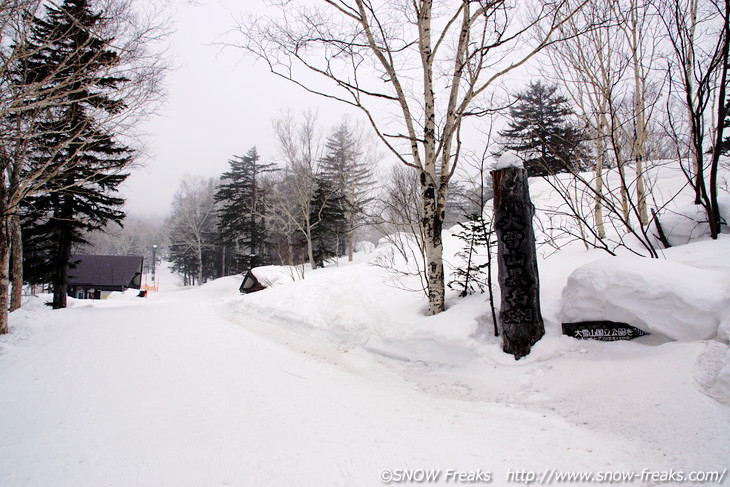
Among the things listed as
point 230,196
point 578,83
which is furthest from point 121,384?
point 230,196

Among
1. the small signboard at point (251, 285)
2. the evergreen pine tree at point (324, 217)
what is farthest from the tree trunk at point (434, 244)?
the evergreen pine tree at point (324, 217)

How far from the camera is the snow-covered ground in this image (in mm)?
2193

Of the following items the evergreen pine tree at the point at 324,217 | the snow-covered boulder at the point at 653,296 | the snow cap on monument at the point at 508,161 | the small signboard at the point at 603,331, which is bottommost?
the small signboard at the point at 603,331

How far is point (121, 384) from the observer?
4.05 metres

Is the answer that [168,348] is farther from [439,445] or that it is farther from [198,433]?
[439,445]

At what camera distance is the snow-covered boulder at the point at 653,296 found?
290 cm

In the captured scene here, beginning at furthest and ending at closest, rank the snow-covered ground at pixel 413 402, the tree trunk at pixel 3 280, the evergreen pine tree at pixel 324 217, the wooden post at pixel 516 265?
the evergreen pine tree at pixel 324 217, the tree trunk at pixel 3 280, the wooden post at pixel 516 265, the snow-covered ground at pixel 413 402

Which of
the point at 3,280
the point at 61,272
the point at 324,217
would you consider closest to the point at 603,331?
the point at 3,280

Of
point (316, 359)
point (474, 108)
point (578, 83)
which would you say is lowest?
point (316, 359)

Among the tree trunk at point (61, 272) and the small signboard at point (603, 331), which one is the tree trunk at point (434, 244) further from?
the tree trunk at point (61, 272)

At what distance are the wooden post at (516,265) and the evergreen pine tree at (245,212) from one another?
82.4 feet

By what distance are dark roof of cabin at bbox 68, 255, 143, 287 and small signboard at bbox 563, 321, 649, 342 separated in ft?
121

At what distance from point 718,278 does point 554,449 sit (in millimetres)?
2439

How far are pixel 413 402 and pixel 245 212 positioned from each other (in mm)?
28550
